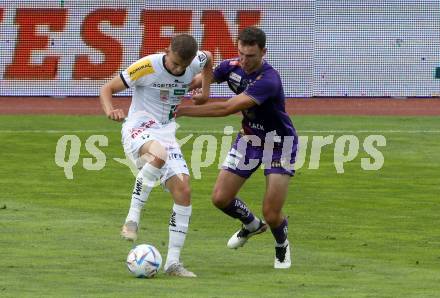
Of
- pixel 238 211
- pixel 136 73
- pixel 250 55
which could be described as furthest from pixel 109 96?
pixel 238 211

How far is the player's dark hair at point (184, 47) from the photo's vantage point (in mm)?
11992

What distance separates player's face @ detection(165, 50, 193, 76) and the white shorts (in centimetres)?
58

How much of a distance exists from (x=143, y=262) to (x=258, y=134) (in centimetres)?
212

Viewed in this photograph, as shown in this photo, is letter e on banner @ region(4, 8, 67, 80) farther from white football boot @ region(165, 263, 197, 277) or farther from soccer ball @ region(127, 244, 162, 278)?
soccer ball @ region(127, 244, 162, 278)

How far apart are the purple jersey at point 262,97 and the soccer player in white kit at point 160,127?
0.42 metres

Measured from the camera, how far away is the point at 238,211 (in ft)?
44.0

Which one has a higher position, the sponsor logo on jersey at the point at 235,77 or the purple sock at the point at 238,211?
the sponsor logo on jersey at the point at 235,77

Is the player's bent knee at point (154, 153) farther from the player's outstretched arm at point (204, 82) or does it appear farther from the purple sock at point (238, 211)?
the purple sock at point (238, 211)

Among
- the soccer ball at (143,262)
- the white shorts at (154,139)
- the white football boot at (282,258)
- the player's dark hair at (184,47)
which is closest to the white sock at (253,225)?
the white football boot at (282,258)

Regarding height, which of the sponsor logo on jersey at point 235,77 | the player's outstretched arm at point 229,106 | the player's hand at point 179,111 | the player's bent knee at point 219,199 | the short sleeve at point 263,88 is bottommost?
the player's bent knee at point 219,199

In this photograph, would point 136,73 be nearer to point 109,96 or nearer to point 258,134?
point 109,96

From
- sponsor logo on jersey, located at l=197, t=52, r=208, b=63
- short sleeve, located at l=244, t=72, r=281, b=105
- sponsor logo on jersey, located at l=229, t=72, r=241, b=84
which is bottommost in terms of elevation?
short sleeve, located at l=244, t=72, r=281, b=105

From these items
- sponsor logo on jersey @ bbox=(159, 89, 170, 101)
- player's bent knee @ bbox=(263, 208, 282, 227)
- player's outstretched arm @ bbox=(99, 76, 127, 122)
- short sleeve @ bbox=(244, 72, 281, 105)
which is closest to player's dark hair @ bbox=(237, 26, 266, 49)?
short sleeve @ bbox=(244, 72, 281, 105)

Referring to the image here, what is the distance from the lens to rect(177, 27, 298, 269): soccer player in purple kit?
1249cm
